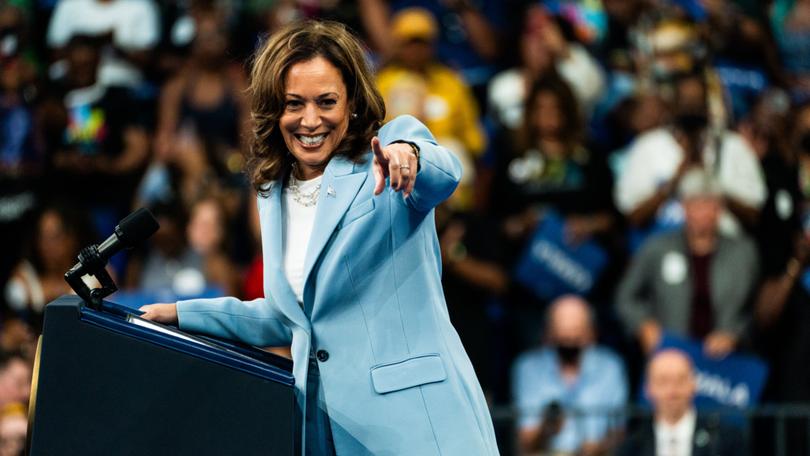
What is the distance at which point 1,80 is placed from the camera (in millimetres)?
7887

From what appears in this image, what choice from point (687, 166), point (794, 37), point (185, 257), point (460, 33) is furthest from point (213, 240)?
point (794, 37)

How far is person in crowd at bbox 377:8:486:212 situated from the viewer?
7.11 metres

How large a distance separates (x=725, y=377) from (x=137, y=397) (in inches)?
163

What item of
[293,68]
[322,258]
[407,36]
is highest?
[407,36]

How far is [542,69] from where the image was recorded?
7.49 meters

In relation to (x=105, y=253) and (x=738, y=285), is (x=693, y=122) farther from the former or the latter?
(x=105, y=253)

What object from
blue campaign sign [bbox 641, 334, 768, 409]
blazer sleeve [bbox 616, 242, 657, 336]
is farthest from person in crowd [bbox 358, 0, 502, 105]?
blue campaign sign [bbox 641, 334, 768, 409]

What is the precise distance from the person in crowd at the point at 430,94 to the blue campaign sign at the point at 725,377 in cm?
149

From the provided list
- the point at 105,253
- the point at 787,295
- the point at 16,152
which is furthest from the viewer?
the point at 16,152

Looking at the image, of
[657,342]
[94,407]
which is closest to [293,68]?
[94,407]

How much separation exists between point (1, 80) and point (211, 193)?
5.54 feet

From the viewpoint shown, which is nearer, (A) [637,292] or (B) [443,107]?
(A) [637,292]

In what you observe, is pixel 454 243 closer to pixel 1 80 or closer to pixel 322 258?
pixel 1 80

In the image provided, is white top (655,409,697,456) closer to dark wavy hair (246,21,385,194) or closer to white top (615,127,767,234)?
white top (615,127,767,234)
